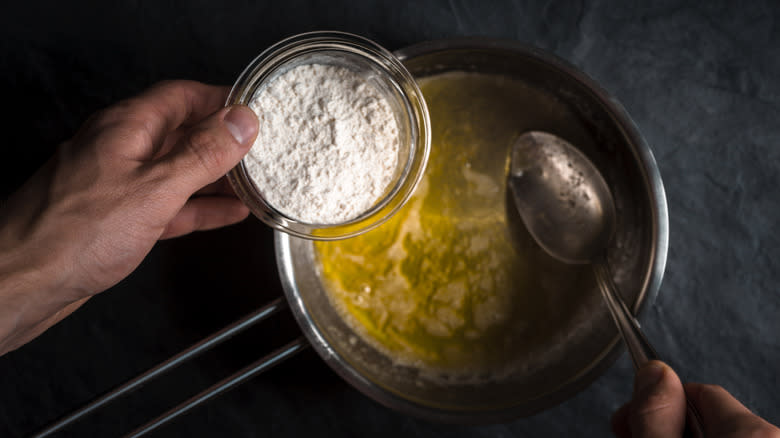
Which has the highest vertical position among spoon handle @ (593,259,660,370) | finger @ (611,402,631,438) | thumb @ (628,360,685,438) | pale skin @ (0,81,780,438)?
pale skin @ (0,81,780,438)

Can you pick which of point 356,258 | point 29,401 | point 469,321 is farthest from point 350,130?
point 29,401

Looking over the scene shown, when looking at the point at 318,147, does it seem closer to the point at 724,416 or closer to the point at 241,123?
the point at 241,123

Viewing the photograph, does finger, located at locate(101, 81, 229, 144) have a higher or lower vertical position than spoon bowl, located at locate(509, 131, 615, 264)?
higher

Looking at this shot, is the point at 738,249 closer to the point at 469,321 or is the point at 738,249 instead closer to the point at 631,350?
the point at 631,350

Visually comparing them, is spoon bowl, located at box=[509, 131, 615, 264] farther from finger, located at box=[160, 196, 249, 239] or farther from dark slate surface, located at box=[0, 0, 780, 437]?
finger, located at box=[160, 196, 249, 239]

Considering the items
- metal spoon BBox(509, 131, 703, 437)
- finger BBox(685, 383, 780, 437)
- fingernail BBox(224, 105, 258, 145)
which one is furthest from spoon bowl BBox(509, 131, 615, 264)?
fingernail BBox(224, 105, 258, 145)

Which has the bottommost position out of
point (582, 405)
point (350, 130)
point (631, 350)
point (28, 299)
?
point (582, 405)

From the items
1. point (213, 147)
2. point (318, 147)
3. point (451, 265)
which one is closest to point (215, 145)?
point (213, 147)
